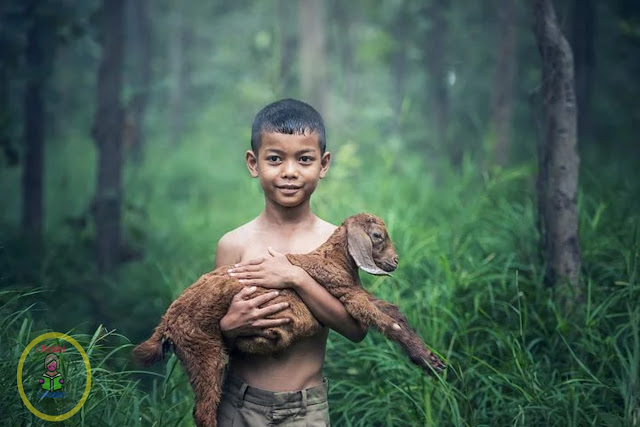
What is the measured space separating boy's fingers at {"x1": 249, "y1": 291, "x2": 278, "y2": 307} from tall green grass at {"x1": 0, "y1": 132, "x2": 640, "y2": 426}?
77 cm

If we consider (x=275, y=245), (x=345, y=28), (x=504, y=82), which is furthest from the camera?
(x=345, y=28)

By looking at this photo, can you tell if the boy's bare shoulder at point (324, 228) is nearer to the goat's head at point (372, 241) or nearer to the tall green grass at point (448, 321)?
the goat's head at point (372, 241)

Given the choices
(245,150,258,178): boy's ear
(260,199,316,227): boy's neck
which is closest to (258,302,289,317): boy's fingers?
(260,199,316,227): boy's neck

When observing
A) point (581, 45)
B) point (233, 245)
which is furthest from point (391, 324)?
point (581, 45)

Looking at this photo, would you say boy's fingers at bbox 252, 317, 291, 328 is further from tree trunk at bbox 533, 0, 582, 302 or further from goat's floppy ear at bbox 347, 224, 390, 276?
tree trunk at bbox 533, 0, 582, 302

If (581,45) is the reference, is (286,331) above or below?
below

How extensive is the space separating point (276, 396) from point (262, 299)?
41 cm

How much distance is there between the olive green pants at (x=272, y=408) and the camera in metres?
2.51

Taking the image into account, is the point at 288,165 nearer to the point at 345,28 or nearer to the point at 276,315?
the point at 276,315

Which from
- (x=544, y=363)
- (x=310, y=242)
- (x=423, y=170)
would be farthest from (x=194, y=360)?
(x=423, y=170)

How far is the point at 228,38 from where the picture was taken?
960 inches

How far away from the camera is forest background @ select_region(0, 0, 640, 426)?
3.31 meters

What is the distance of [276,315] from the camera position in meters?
2.44

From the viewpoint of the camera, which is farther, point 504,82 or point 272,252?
point 504,82
